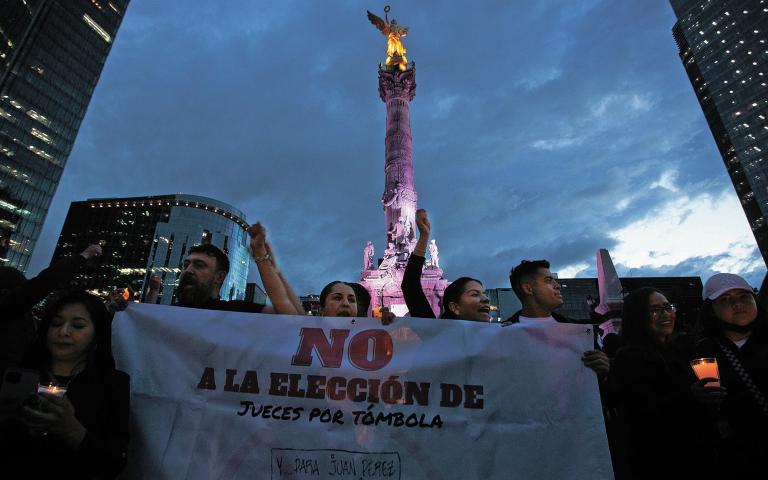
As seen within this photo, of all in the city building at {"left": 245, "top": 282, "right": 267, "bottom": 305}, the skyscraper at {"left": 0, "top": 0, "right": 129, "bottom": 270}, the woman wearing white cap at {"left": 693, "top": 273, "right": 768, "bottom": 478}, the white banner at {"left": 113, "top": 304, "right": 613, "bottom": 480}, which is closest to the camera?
the woman wearing white cap at {"left": 693, "top": 273, "right": 768, "bottom": 478}

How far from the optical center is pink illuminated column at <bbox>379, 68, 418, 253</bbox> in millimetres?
34156

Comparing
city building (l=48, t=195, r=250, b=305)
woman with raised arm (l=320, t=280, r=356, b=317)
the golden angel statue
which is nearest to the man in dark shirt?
woman with raised arm (l=320, t=280, r=356, b=317)

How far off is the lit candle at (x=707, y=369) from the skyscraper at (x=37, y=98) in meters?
77.7

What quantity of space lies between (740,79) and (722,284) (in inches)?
3035

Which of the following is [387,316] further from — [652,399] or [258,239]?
[652,399]

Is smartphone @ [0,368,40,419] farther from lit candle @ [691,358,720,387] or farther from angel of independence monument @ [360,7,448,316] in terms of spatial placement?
angel of independence monument @ [360,7,448,316]

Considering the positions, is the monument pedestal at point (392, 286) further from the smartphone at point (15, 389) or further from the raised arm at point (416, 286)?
the smartphone at point (15, 389)

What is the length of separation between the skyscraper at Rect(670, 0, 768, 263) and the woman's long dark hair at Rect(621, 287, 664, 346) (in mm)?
69703

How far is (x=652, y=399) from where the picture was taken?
2.90 m

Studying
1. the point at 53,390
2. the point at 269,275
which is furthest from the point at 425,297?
the point at 53,390

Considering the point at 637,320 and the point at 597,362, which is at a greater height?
the point at 637,320

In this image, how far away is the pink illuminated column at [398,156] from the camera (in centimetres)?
3416

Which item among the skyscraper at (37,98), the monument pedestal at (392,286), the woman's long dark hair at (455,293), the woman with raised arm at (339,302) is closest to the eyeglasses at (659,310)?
the woman's long dark hair at (455,293)

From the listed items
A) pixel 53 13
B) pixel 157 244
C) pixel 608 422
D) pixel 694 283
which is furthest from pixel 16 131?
pixel 694 283
